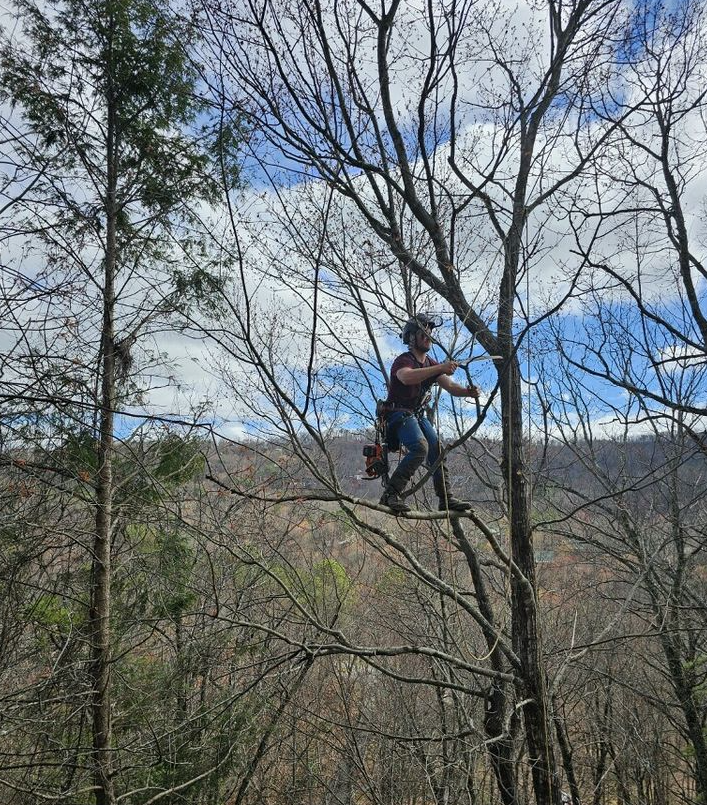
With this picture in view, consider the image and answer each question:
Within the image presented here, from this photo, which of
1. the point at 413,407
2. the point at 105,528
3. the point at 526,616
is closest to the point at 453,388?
the point at 413,407

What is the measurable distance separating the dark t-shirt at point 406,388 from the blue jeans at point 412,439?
99 millimetres

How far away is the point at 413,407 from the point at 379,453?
1.30ft

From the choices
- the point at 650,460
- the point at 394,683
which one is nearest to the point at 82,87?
the point at 650,460

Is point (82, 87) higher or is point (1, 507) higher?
point (82, 87)

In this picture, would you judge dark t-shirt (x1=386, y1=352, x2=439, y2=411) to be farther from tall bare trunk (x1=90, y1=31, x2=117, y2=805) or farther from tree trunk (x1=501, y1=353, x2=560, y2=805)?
tall bare trunk (x1=90, y1=31, x2=117, y2=805)

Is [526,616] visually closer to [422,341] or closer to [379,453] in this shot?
[379,453]

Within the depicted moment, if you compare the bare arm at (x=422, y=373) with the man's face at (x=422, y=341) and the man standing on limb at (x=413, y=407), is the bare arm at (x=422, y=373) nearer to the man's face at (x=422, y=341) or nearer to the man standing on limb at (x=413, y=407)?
the man standing on limb at (x=413, y=407)

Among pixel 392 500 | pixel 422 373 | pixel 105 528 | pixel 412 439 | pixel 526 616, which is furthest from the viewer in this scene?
pixel 105 528

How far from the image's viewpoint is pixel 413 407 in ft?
12.7

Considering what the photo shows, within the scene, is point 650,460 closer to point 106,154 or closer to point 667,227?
point 667,227

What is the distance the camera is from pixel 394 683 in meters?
10.2

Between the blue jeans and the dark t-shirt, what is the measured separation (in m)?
0.10

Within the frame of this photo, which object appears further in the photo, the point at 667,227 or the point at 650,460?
the point at 650,460

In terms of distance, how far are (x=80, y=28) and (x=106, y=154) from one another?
130 centimetres
